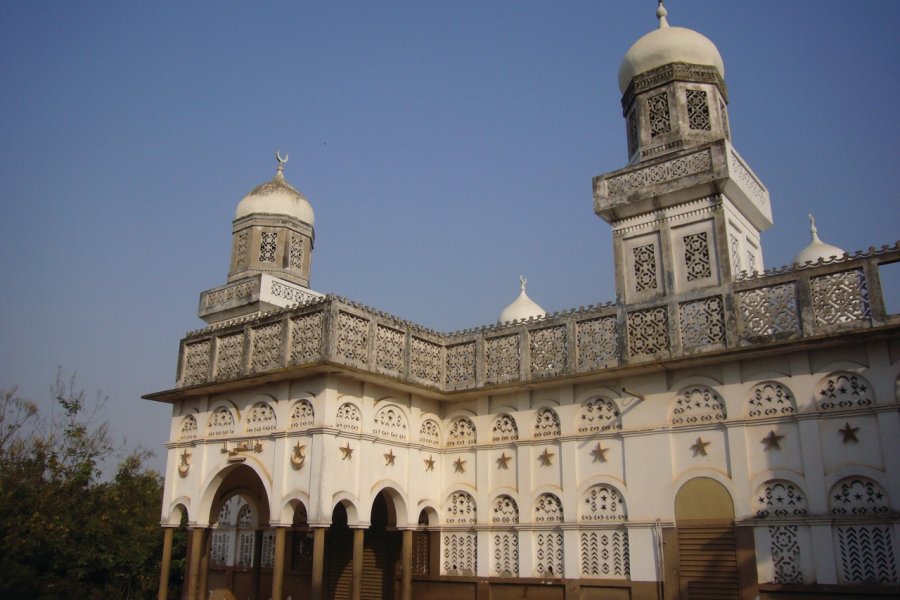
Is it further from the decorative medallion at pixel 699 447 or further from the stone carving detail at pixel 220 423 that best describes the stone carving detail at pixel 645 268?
the stone carving detail at pixel 220 423

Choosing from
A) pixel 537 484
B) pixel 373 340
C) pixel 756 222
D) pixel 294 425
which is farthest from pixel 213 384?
pixel 756 222

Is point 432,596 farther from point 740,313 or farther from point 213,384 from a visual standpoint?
point 740,313

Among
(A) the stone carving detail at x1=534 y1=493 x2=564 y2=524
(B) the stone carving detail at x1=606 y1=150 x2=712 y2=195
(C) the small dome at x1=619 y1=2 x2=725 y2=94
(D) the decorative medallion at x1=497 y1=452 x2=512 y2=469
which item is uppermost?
(C) the small dome at x1=619 y1=2 x2=725 y2=94

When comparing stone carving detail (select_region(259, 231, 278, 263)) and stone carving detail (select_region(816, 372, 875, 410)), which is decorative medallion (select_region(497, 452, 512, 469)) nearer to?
stone carving detail (select_region(816, 372, 875, 410))

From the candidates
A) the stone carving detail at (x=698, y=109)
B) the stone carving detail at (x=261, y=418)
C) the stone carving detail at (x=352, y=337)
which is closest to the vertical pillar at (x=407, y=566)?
the stone carving detail at (x=261, y=418)

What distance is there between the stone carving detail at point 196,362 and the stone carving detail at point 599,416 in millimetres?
8381

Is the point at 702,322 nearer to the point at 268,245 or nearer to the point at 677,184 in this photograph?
the point at 677,184

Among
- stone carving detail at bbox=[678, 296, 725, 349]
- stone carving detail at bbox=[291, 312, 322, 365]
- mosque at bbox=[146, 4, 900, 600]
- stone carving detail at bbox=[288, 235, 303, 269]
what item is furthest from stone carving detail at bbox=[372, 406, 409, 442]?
stone carving detail at bbox=[678, 296, 725, 349]

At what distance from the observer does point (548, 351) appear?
15.8 m

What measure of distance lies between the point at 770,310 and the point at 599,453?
4.23 m

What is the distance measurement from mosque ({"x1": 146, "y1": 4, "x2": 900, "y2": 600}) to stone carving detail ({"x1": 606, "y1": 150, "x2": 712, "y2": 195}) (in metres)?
0.04

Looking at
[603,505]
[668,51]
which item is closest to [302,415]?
[603,505]

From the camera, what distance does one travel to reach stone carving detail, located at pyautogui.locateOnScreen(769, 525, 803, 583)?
12.3 metres

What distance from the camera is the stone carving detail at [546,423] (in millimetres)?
15734
